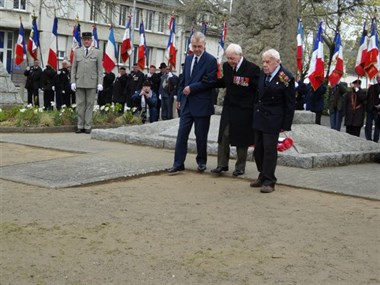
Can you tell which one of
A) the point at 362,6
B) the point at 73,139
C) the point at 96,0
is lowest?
the point at 73,139

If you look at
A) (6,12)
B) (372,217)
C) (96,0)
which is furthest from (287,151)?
(6,12)

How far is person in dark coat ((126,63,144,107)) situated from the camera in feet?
67.7

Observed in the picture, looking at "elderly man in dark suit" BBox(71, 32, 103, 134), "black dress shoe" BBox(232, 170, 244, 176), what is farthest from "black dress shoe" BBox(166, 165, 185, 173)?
"elderly man in dark suit" BBox(71, 32, 103, 134)

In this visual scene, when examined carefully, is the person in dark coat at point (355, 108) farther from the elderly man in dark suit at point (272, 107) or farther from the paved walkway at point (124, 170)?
the elderly man in dark suit at point (272, 107)

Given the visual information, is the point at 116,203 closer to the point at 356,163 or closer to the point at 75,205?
the point at 75,205

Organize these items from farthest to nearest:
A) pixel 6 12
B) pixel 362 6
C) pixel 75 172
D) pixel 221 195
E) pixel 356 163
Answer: pixel 6 12 < pixel 362 6 < pixel 356 163 < pixel 75 172 < pixel 221 195

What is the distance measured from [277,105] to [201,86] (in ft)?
4.38

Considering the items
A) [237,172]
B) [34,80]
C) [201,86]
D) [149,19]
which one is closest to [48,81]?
[34,80]

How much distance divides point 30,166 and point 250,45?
5117 millimetres

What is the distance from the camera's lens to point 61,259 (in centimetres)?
490

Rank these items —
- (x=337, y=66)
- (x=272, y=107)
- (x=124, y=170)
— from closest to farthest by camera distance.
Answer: (x=272, y=107) < (x=124, y=170) < (x=337, y=66)

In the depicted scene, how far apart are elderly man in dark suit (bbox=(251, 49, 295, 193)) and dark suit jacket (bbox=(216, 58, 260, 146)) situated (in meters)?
0.64

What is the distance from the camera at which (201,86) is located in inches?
356

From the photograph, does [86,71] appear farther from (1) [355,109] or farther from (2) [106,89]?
(2) [106,89]
